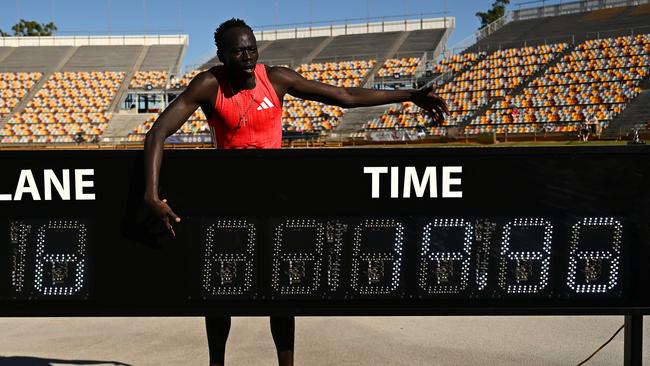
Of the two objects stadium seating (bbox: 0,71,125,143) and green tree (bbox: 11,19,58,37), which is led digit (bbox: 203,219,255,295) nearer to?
stadium seating (bbox: 0,71,125,143)

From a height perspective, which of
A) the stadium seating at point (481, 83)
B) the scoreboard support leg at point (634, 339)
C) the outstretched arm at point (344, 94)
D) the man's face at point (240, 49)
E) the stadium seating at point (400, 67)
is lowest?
the scoreboard support leg at point (634, 339)

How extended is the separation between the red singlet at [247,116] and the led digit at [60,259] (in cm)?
87

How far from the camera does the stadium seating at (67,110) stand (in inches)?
1655

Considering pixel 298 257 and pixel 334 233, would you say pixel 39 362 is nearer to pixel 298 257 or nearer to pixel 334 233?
pixel 298 257

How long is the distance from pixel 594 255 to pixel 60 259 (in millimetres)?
2732

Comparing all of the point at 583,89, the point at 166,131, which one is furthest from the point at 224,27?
the point at 583,89

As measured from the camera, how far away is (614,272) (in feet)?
10.7

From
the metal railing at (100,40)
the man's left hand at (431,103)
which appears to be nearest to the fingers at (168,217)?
the man's left hand at (431,103)

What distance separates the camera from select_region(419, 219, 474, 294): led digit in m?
3.24

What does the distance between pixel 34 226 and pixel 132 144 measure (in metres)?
35.7

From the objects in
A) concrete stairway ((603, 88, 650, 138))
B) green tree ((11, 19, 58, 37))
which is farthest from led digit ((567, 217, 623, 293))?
A: green tree ((11, 19, 58, 37))

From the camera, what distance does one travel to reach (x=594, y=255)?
3.26 m

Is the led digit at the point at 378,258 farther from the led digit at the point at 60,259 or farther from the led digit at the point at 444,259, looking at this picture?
the led digit at the point at 60,259

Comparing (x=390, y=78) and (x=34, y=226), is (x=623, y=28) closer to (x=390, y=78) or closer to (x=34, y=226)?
(x=390, y=78)
